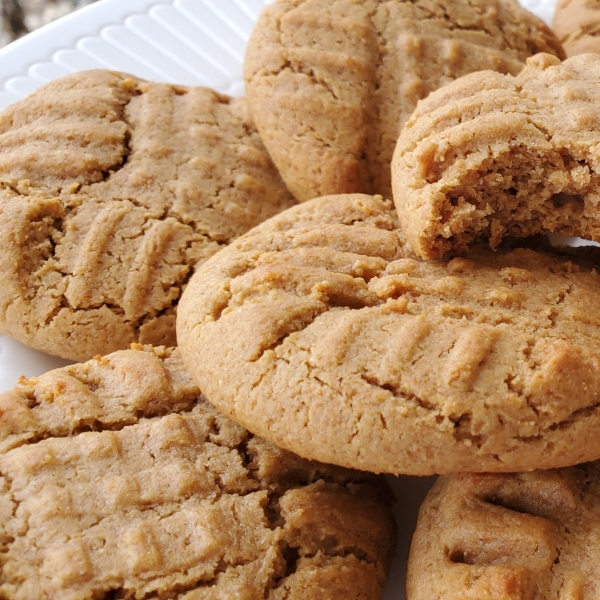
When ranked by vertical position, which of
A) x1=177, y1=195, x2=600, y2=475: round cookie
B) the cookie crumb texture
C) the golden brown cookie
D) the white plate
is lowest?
the cookie crumb texture

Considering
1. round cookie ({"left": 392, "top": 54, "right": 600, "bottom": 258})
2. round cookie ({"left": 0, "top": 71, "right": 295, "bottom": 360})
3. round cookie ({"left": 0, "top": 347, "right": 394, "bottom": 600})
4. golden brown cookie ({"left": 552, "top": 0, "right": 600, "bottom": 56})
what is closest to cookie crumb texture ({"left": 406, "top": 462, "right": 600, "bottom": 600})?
round cookie ({"left": 0, "top": 347, "right": 394, "bottom": 600})

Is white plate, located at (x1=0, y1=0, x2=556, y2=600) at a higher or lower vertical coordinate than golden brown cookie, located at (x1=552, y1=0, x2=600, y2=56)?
higher

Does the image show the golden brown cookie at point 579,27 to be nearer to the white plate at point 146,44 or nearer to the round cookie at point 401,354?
the white plate at point 146,44

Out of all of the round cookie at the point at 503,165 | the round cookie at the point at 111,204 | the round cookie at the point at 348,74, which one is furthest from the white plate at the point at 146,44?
the round cookie at the point at 503,165

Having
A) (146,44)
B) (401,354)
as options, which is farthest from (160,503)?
(146,44)

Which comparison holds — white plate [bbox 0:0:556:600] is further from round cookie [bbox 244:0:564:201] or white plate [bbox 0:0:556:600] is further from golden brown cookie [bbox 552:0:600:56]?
round cookie [bbox 244:0:564:201]

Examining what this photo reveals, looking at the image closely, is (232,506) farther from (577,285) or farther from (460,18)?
(460,18)
